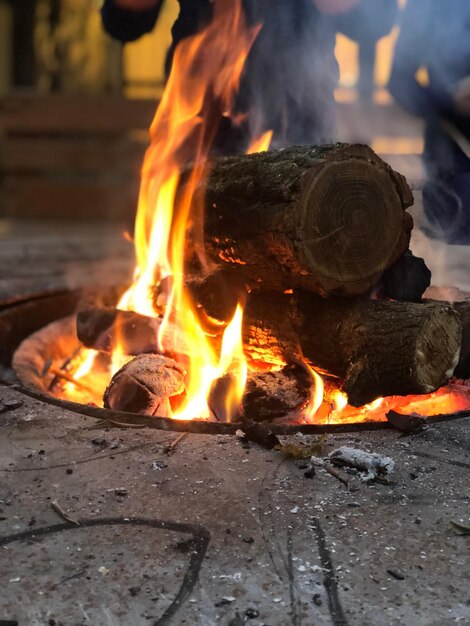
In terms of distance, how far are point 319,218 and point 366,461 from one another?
94cm

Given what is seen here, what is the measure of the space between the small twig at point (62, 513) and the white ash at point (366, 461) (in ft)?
2.41

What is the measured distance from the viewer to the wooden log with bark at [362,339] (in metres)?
2.36

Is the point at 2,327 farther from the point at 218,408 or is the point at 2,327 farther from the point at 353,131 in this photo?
the point at 353,131

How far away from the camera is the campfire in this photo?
2445mm

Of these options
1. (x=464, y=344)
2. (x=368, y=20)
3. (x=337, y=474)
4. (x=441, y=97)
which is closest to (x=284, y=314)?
(x=464, y=344)

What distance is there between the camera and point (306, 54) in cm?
444

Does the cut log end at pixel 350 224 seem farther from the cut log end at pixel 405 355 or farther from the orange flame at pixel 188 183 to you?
the orange flame at pixel 188 183

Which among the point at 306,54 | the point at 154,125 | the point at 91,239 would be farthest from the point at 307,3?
the point at 91,239

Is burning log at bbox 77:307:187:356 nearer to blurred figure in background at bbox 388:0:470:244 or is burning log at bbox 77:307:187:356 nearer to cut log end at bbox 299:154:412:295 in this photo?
cut log end at bbox 299:154:412:295

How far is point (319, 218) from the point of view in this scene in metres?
2.49

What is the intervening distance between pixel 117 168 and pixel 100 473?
866 cm

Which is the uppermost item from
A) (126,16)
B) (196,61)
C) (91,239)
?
(126,16)

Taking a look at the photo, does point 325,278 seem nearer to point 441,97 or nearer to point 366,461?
point 366,461

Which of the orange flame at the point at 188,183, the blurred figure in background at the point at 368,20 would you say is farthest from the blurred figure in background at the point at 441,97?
the orange flame at the point at 188,183
